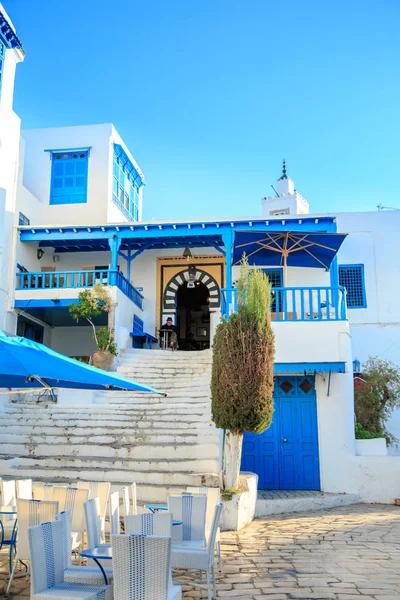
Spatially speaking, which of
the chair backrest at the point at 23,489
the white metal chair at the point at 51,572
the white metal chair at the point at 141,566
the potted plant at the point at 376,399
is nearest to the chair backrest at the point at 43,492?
the chair backrest at the point at 23,489

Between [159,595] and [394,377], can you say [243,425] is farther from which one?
[394,377]

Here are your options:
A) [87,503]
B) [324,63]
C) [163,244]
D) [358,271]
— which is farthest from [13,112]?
[87,503]

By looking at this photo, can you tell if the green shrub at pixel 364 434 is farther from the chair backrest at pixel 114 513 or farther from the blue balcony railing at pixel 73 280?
the chair backrest at pixel 114 513

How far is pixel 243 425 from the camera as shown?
8.27 meters

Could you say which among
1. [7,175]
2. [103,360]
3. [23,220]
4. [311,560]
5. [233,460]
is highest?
[7,175]

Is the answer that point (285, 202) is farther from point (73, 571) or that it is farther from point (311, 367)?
point (73, 571)

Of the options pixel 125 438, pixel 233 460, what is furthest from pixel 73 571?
pixel 125 438

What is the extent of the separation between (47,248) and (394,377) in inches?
439

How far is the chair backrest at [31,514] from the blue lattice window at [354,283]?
1256cm

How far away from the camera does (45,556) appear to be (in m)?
3.92

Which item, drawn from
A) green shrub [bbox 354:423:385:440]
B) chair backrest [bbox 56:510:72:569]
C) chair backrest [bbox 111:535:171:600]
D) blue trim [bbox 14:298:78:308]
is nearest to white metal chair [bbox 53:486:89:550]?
chair backrest [bbox 56:510:72:569]

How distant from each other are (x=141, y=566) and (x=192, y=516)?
7.44 ft

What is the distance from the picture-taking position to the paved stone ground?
5105 mm

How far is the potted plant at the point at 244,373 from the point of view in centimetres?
827
